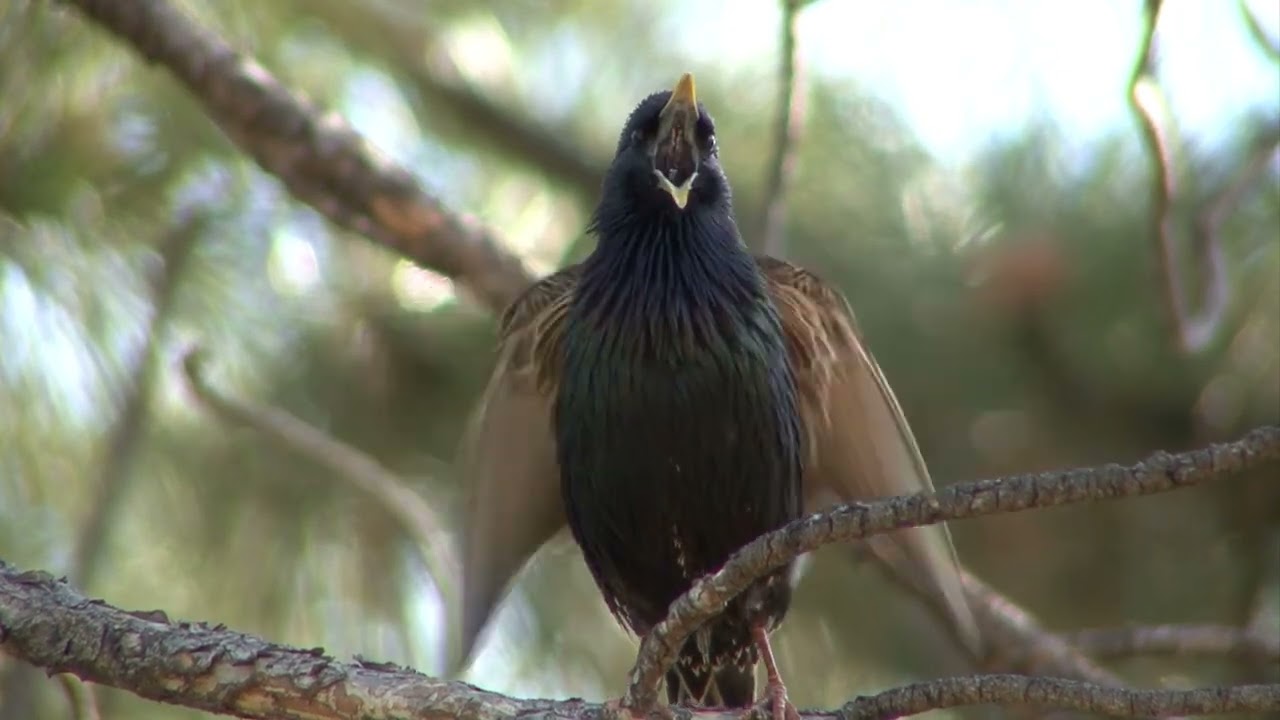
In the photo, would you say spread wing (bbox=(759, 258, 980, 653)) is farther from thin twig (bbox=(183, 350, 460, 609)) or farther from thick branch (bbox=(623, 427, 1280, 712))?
thick branch (bbox=(623, 427, 1280, 712))

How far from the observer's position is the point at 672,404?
3273mm

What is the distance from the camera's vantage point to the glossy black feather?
329 centimetres

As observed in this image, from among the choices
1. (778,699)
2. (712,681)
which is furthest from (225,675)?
(712,681)

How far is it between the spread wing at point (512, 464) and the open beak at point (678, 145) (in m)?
0.46

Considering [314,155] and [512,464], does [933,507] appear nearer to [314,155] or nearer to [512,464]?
[512,464]

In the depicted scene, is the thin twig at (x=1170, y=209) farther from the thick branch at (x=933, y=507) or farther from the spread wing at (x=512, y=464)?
the thick branch at (x=933, y=507)

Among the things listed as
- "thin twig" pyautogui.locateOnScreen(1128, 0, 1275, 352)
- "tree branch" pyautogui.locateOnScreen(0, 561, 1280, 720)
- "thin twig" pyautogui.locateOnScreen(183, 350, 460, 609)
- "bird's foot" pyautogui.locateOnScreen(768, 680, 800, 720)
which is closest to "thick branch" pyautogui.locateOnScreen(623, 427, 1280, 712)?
"tree branch" pyautogui.locateOnScreen(0, 561, 1280, 720)

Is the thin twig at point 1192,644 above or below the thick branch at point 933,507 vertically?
above

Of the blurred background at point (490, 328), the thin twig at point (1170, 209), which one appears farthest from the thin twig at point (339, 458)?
the thin twig at point (1170, 209)

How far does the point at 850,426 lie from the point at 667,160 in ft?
2.52

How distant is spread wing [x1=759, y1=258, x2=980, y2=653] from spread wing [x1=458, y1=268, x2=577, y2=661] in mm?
525

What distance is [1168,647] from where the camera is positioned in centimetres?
356

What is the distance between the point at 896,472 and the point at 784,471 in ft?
1.31

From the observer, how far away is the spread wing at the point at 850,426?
11.9 feet
